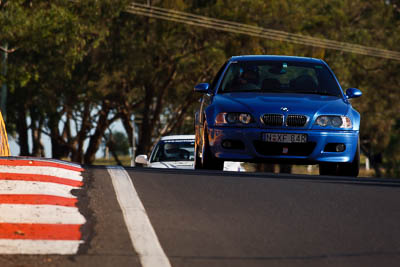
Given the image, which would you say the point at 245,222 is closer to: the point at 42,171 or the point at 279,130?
the point at 42,171

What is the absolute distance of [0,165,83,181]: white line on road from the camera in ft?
30.6

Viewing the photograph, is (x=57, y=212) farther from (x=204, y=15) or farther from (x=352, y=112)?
(x=204, y=15)

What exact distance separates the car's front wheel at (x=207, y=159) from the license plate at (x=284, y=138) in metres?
0.76

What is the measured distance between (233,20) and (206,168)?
28580 millimetres

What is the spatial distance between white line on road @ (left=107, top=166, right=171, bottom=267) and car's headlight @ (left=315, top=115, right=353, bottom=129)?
3.17m

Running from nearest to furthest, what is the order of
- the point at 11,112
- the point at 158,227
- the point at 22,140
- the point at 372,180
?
the point at 158,227 < the point at 372,180 < the point at 11,112 < the point at 22,140

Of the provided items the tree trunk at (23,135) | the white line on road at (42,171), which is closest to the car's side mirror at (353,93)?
the white line on road at (42,171)

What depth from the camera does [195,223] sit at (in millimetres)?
7316

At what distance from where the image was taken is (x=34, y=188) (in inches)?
332

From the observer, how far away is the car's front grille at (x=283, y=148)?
38.7 feet

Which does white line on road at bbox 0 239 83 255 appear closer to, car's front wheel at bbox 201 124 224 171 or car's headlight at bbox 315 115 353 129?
car's front wheel at bbox 201 124 224 171

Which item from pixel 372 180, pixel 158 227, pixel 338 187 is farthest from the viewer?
pixel 372 180

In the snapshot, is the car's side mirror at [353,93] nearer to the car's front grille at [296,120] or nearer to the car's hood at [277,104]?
the car's hood at [277,104]

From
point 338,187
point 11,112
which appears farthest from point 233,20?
point 338,187
